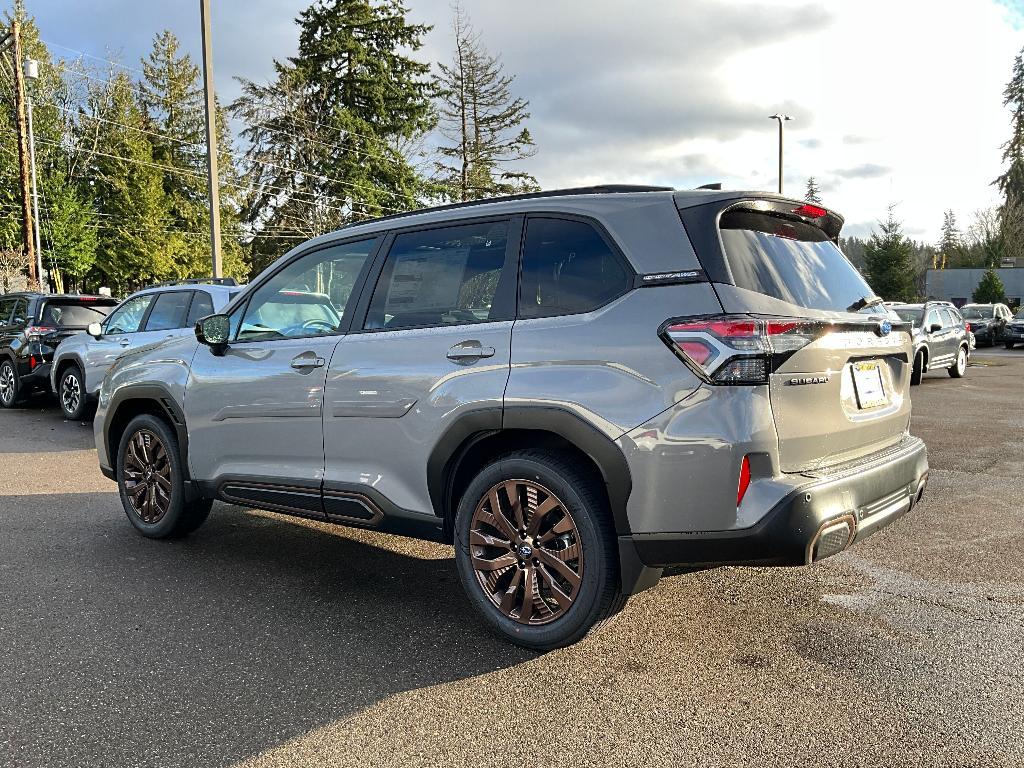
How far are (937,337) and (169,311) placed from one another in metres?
14.3

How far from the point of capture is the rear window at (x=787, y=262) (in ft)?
10.5

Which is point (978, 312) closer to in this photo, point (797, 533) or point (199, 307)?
point (199, 307)

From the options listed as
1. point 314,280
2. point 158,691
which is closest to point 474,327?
point 314,280

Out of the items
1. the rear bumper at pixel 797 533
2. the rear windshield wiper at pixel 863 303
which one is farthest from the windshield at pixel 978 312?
the rear bumper at pixel 797 533

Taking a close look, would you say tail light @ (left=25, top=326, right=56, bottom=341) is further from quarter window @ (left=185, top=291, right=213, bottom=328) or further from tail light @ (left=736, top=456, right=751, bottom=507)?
tail light @ (left=736, top=456, right=751, bottom=507)

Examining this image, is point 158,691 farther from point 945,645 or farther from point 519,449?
point 945,645

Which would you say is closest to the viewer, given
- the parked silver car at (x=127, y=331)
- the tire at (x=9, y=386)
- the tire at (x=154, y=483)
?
the tire at (x=154, y=483)

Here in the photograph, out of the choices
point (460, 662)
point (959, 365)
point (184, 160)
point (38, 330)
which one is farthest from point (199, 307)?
point (184, 160)

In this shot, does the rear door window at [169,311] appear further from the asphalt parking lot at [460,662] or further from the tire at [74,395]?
the asphalt parking lot at [460,662]

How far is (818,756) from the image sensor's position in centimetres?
263

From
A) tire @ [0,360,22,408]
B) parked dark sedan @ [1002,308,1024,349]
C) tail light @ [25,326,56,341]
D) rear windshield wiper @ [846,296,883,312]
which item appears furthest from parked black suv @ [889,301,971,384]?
tire @ [0,360,22,408]

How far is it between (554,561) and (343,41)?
4323 centimetres

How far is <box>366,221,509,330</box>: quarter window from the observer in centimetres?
373

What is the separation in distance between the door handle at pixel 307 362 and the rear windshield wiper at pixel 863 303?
2499 millimetres
